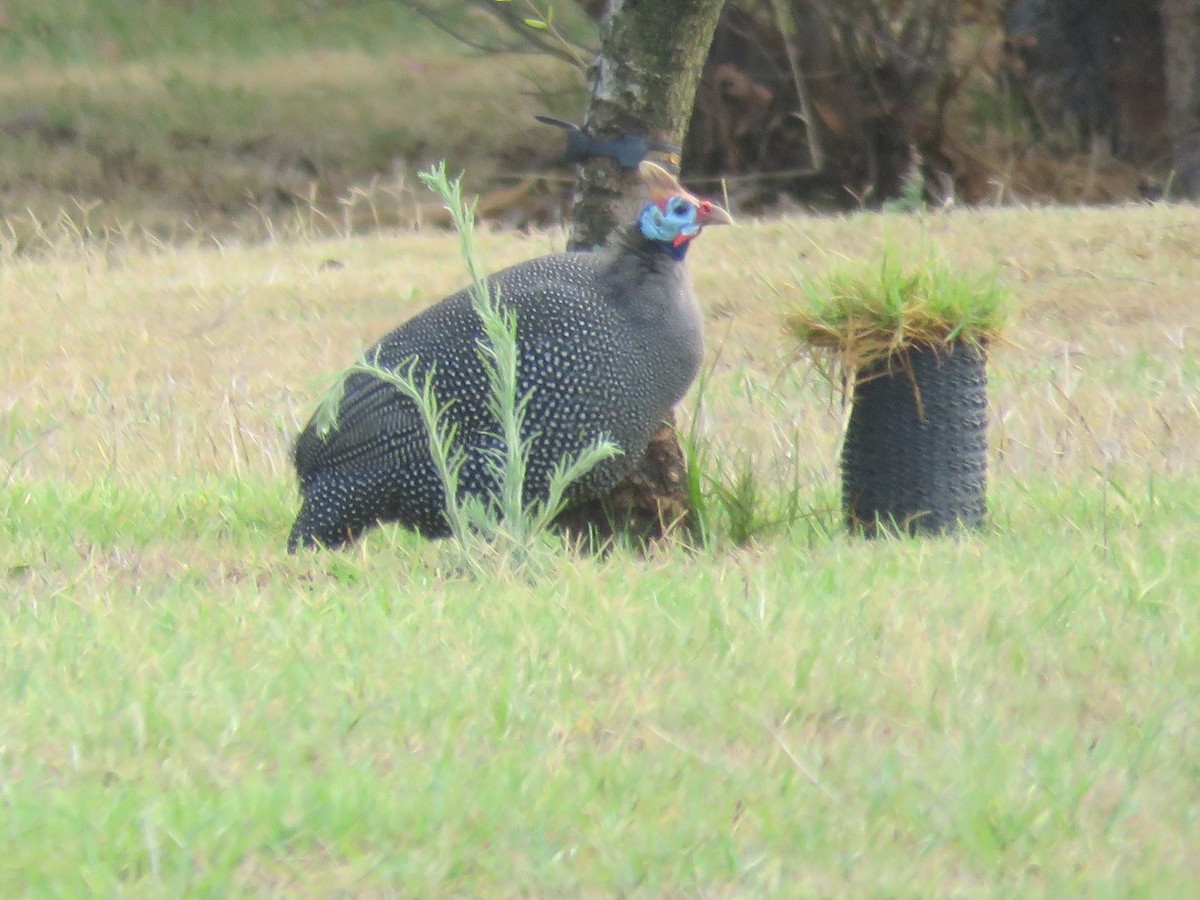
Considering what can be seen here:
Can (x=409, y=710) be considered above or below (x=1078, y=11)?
below

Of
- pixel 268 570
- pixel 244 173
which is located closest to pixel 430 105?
pixel 244 173

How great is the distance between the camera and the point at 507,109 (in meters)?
13.1

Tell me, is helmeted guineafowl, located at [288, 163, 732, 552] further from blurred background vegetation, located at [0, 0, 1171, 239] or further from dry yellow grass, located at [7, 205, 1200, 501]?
blurred background vegetation, located at [0, 0, 1171, 239]

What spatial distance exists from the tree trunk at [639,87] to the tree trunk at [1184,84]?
6236 millimetres

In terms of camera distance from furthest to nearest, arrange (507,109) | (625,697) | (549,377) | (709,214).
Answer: (507,109), (709,214), (549,377), (625,697)

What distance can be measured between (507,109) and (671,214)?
9.71m

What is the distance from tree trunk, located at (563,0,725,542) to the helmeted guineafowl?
0.41 metres

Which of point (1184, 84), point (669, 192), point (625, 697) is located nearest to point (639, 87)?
point (669, 192)

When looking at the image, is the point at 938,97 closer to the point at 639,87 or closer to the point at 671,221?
the point at 639,87

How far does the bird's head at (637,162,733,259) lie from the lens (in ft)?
12.1

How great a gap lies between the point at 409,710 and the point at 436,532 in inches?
48.3

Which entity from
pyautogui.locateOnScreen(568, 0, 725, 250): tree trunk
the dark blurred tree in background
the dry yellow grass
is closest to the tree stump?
the dry yellow grass

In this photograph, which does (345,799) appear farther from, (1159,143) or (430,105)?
(430,105)

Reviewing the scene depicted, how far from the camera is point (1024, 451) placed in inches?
191
